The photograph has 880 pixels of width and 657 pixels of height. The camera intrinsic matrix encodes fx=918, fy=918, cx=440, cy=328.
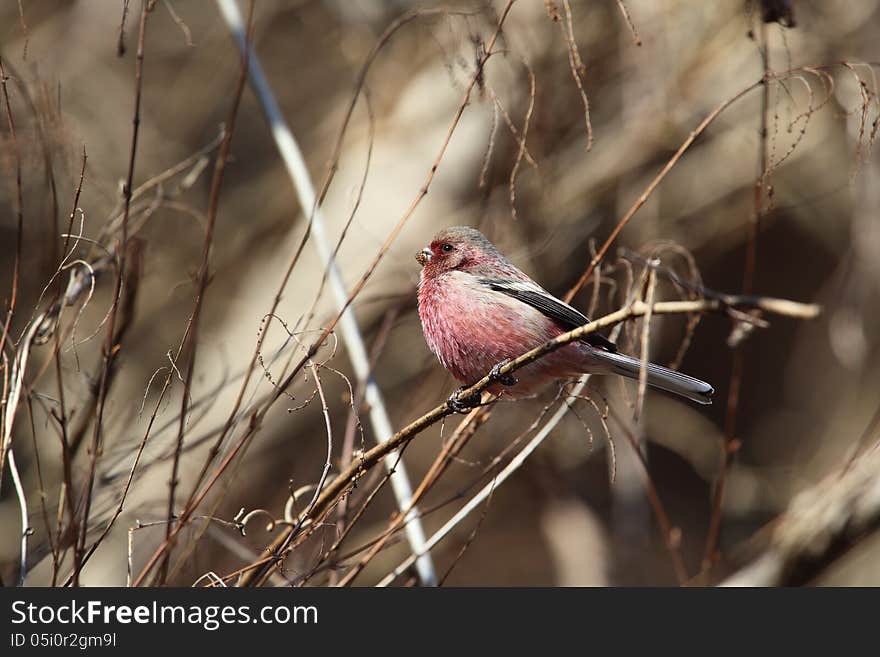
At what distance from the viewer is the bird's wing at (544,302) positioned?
143 inches

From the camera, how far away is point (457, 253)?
4156mm

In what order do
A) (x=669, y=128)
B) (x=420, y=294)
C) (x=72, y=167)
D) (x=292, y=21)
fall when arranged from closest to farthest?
1. (x=72, y=167)
2. (x=420, y=294)
3. (x=669, y=128)
4. (x=292, y=21)

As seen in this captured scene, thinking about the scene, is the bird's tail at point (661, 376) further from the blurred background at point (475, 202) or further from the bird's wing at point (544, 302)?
the blurred background at point (475, 202)

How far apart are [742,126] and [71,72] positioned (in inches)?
219

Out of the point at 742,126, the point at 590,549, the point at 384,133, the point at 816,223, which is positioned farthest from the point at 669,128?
the point at 590,549

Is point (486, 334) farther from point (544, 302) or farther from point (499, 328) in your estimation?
point (544, 302)

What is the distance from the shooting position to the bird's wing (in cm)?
364

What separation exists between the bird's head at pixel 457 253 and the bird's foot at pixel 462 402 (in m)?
0.84

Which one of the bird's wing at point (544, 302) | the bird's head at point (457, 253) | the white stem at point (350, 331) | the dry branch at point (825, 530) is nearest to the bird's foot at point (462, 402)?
the white stem at point (350, 331)

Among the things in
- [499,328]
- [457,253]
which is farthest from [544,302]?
[457,253]

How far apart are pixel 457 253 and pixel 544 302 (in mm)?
524

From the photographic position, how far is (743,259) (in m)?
8.89

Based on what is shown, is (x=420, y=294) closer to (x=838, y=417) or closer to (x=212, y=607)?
(x=212, y=607)

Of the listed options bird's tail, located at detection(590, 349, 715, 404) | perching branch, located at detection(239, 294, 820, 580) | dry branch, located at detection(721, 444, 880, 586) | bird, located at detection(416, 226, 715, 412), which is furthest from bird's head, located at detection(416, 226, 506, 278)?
dry branch, located at detection(721, 444, 880, 586)
